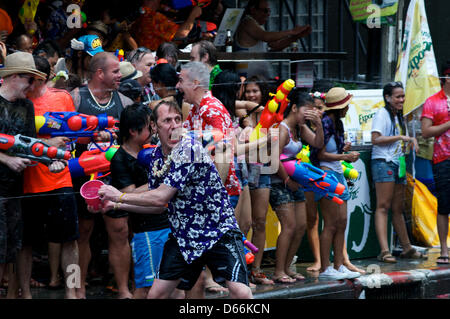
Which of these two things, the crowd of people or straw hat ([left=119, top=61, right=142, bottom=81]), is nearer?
the crowd of people

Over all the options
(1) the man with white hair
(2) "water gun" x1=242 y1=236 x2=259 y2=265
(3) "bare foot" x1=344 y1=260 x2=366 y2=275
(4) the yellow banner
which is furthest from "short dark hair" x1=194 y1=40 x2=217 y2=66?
(4) the yellow banner

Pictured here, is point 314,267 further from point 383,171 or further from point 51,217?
point 51,217

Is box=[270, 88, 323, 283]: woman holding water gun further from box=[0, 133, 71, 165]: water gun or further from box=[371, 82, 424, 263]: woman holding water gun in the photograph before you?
A: box=[0, 133, 71, 165]: water gun

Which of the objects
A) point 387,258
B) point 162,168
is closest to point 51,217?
point 162,168

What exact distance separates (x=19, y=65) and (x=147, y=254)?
5.54 ft

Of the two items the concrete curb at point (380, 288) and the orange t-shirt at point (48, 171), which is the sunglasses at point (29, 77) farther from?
the concrete curb at point (380, 288)

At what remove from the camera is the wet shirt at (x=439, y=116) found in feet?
30.1

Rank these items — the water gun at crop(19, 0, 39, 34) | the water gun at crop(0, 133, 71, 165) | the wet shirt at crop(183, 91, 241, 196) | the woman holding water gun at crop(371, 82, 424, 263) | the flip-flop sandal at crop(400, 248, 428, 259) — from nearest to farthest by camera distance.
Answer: the water gun at crop(0, 133, 71, 165), the wet shirt at crop(183, 91, 241, 196), the water gun at crop(19, 0, 39, 34), the woman holding water gun at crop(371, 82, 424, 263), the flip-flop sandal at crop(400, 248, 428, 259)

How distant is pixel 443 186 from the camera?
9.16 meters

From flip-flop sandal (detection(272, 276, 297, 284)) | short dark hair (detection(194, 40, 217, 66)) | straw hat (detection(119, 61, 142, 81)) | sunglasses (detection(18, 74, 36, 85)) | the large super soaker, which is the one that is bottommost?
flip-flop sandal (detection(272, 276, 297, 284))

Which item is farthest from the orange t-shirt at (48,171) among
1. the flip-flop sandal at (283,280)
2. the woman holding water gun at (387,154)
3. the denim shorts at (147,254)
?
the woman holding water gun at (387,154)

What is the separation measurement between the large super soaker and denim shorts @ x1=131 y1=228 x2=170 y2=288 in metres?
0.88

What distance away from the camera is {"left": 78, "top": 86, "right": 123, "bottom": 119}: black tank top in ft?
22.1

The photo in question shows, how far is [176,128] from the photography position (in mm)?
5754
